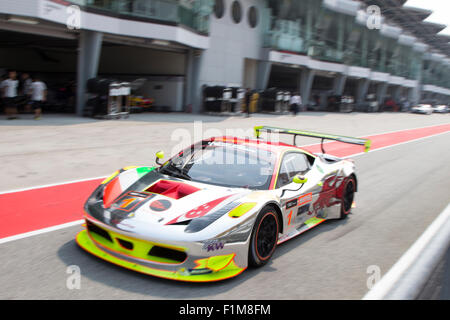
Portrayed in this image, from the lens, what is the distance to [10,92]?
14.9 metres

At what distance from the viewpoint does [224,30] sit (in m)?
27.5

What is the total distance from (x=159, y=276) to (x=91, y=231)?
1.04 m

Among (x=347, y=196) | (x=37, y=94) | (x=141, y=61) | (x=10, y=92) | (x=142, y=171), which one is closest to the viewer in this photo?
(x=142, y=171)

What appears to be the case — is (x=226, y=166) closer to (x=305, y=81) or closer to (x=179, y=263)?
(x=179, y=263)

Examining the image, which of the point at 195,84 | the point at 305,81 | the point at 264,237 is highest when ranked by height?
the point at 305,81

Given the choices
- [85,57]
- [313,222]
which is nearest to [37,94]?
[85,57]

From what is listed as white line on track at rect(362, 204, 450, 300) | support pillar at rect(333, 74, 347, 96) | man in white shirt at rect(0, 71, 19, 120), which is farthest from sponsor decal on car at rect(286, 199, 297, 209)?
support pillar at rect(333, 74, 347, 96)

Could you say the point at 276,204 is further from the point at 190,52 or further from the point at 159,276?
the point at 190,52

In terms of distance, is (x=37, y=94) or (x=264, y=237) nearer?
(x=264, y=237)

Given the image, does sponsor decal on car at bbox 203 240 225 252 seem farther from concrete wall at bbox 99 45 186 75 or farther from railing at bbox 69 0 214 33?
concrete wall at bbox 99 45 186 75

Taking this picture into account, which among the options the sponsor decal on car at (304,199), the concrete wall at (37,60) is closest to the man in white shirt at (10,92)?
the sponsor decal on car at (304,199)

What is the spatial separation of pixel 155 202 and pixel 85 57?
15349 mm

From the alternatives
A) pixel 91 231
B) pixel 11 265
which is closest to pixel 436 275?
pixel 91 231

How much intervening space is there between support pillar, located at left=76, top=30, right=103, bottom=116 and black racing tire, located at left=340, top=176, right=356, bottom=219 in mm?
13737
